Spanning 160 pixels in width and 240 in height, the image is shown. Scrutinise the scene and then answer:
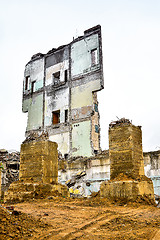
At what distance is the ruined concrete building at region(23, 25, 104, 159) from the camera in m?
20.4

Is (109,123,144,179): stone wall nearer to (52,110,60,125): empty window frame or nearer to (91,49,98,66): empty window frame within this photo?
(91,49,98,66): empty window frame

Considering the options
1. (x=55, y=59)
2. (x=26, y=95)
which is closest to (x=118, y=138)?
(x=55, y=59)

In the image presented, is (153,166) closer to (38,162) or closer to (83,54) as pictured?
(38,162)

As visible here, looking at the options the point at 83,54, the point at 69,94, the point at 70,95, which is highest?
the point at 83,54

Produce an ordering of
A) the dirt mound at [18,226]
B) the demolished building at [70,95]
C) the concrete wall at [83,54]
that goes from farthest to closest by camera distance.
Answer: the concrete wall at [83,54] < the demolished building at [70,95] < the dirt mound at [18,226]

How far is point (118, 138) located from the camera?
284 inches

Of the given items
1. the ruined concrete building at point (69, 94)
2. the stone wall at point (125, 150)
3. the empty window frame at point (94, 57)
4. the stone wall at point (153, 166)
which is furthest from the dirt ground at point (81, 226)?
the empty window frame at point (94, 57)

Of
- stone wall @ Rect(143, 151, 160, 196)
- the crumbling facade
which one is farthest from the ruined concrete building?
stone wall @ Rect(143, 151, 160, 196)

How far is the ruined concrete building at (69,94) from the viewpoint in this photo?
66.8 ft

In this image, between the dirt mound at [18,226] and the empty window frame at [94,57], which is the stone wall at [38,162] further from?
the empty window frame at [94,57]

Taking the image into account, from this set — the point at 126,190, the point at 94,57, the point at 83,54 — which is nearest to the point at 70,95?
the point at 83,54

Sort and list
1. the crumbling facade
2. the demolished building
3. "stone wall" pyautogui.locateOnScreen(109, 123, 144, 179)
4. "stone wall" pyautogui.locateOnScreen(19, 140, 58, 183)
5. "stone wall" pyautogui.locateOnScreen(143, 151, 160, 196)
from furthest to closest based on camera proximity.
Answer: the demolished building
the crumbling facade
"stone wall" pyautogui.locateOnScreen(143, 151, 160, 196)
"stone wall" pyautogui.locateOnScreen(19, 140, 58, 183)
"stone wall" pyautogui.locateOnScreen(109, 123, 144, 179)

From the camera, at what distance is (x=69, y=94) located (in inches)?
883

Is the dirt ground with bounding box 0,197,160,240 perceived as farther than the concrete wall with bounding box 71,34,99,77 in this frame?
No
